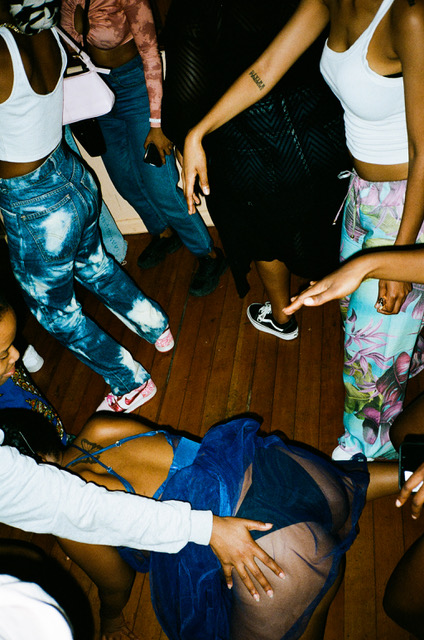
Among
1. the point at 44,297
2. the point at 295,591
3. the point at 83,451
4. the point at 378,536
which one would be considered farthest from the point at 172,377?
the point at 295,591

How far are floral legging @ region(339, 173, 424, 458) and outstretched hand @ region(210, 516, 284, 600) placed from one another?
0.71m

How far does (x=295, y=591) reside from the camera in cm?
121

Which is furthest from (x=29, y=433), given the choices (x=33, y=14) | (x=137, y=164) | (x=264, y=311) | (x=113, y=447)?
(x=137, y=164)

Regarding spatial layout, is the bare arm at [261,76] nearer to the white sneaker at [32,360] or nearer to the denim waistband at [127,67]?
the denim waistband at [127,67]

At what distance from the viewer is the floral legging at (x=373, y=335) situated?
4.62 feet

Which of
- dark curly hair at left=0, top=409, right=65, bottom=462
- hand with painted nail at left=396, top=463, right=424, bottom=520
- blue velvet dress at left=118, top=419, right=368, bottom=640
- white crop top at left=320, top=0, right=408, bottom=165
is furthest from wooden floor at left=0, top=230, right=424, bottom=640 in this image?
white crop top at left=320, top=0, right=408, bottom=165

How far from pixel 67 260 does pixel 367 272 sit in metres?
1.20

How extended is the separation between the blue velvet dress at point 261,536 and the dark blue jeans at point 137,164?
5.01 ft

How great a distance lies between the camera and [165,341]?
99.5 inches

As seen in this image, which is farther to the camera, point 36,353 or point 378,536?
point 36,353

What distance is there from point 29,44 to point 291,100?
89cm

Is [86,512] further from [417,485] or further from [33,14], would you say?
[33,14]

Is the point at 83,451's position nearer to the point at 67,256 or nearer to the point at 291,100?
the point at 67,256

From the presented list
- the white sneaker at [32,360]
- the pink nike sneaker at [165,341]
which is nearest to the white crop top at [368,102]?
the pink nike sneaker at [165,341]
